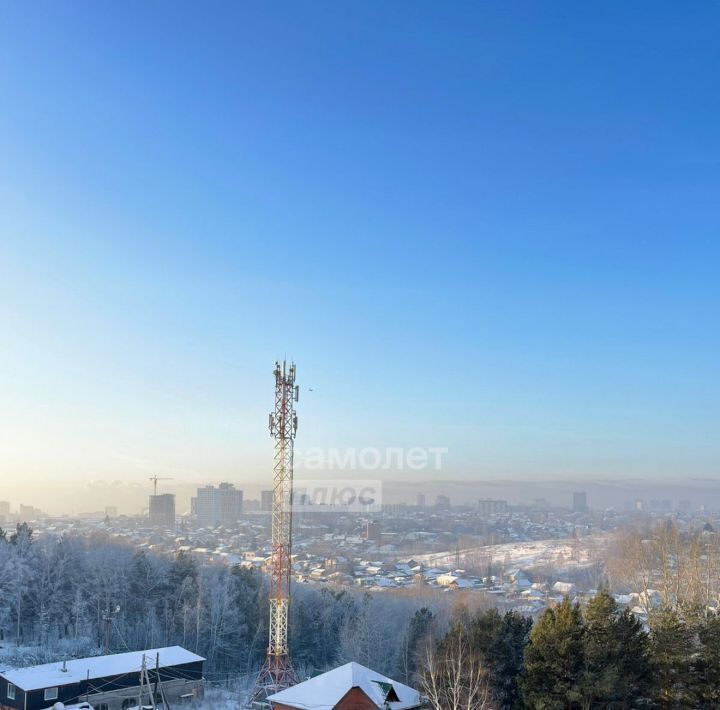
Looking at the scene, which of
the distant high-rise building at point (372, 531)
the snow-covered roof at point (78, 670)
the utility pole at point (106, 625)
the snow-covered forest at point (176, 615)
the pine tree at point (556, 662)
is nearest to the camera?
the pine tree at point (556, 662)

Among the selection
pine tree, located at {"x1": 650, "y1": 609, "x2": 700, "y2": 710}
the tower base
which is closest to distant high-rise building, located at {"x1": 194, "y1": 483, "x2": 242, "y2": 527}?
the tower base

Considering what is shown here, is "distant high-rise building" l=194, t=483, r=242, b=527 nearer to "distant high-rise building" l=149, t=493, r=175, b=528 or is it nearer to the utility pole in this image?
"distant high-rise building" l=149, t=493, r=175, b=528

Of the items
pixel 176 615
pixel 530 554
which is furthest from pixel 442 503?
pixel 176 615

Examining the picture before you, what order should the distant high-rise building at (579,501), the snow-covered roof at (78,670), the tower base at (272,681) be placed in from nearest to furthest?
1. the snow-covered roof at (78,670)
2. the tower base at (272,681)
3. the distant high-rise building at (579,501)

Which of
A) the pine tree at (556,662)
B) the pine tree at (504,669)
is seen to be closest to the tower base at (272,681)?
the pine tree at (504,669)

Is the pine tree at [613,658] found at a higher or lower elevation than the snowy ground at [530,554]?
higher

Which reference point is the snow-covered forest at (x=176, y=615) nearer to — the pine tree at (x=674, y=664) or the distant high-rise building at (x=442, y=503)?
the pine tree at (x=674, y=664)

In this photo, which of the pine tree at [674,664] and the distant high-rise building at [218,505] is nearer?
the pine tree at [674,664]

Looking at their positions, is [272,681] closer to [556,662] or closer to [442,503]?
[556,662]
